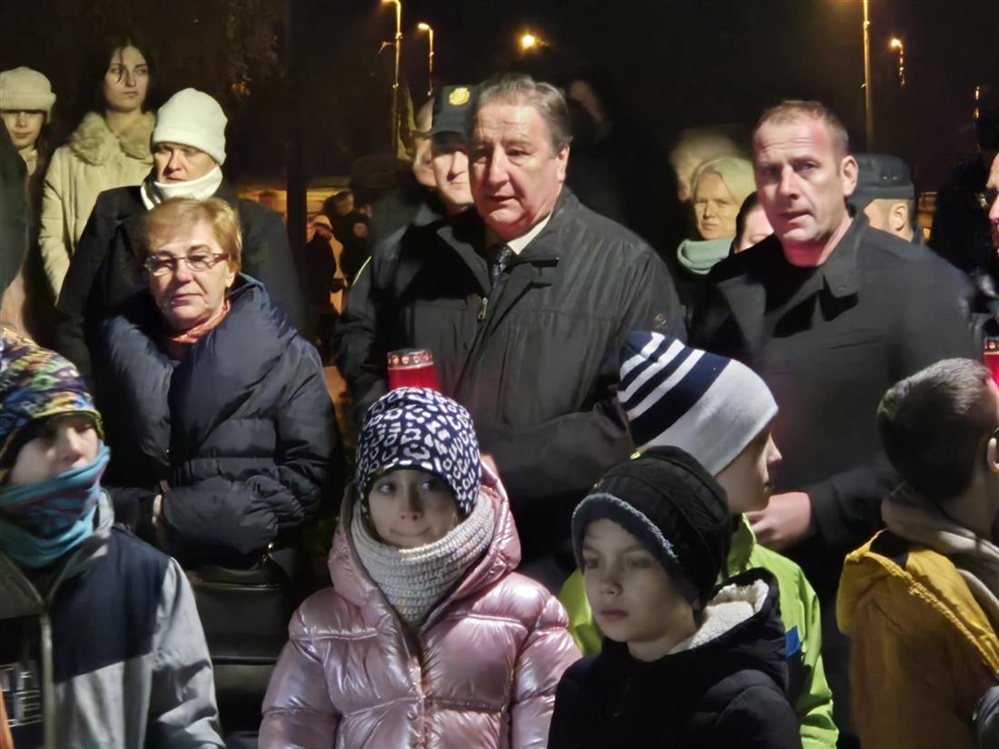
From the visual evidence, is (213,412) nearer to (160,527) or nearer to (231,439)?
(231,439)

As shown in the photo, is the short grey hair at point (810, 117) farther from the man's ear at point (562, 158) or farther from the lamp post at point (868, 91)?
the man's ear at point (562, 158)

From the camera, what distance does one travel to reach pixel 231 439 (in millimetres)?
3447

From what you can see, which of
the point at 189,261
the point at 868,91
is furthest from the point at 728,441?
the point at 189,261

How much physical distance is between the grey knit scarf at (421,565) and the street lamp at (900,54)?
129cm

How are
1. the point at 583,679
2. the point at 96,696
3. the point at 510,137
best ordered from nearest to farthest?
the point at 583,679 → the point at 96,696 → the point at 510,137

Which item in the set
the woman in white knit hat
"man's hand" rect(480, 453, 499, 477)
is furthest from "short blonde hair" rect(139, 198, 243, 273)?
"man's hand" rect(480, 453, 499, 477)

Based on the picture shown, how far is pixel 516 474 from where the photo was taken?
11.0ft

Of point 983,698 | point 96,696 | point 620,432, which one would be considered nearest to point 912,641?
point 983,698

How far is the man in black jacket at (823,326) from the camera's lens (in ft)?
11.0

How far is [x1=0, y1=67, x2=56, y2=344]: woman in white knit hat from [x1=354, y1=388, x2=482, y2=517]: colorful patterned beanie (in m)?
0.88

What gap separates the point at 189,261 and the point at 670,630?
1.32 meters

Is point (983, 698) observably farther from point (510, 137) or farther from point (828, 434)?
point (510, 137)

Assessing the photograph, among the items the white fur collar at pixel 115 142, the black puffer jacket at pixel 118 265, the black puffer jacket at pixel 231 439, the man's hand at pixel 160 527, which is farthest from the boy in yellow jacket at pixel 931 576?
the white fur collar at pixel 115 142

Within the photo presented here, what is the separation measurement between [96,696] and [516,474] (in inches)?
37.0
